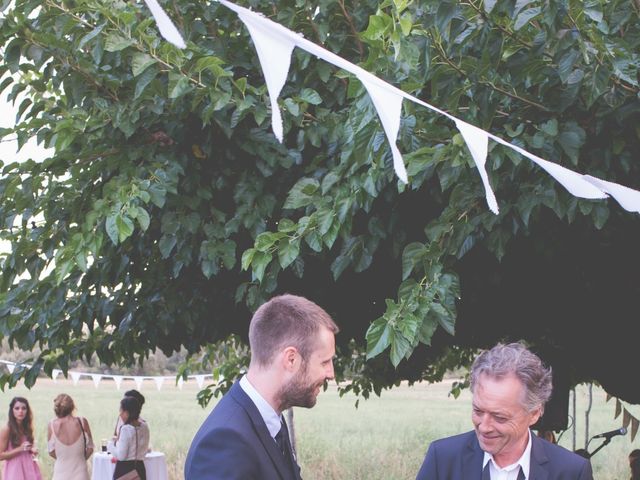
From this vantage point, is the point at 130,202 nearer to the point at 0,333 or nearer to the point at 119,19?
the point at 119,19

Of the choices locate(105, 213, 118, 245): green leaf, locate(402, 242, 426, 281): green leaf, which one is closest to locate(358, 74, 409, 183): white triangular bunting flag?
locate(402, 242, 426, 281): green leaf

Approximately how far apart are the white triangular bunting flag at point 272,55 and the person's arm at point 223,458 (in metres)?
0.81

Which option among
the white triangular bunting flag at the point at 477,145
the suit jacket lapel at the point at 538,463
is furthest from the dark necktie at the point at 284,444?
the white triangular bunting flag at the point at 477,145

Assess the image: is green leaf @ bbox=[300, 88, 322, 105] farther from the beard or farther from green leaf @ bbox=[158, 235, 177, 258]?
the beard

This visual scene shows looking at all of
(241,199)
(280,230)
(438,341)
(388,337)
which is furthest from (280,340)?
(438,341)

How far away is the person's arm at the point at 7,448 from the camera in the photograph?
10.5m

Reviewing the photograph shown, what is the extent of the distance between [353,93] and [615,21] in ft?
3.78

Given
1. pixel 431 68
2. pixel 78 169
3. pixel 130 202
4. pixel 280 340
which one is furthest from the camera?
pixel 78 169

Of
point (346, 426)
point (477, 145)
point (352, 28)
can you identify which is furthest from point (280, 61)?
point (346, 426)

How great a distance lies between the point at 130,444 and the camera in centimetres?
1044

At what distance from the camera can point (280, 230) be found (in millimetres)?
5008

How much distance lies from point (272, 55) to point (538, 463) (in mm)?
1489

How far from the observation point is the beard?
9.23 feet

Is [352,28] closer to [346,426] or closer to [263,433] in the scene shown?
[263,433]
